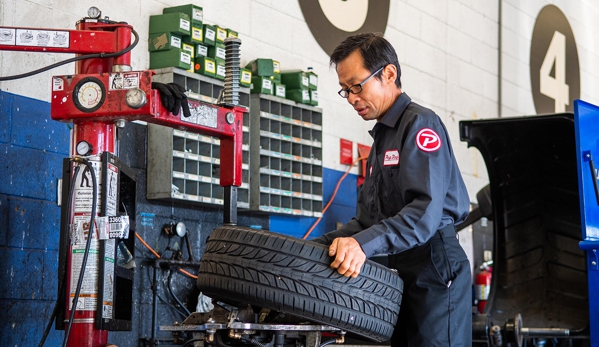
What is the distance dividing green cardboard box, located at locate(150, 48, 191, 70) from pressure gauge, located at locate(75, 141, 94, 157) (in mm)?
1513

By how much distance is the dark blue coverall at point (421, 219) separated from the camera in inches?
84.8

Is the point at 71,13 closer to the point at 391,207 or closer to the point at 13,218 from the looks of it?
the point at 13,218

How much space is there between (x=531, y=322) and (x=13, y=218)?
2.92 metres

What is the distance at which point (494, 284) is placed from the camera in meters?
5.09

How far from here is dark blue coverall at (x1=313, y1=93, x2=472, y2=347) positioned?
215 centimetres

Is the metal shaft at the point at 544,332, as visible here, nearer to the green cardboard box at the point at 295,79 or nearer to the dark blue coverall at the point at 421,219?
the green cardboard box at the point at 295,79

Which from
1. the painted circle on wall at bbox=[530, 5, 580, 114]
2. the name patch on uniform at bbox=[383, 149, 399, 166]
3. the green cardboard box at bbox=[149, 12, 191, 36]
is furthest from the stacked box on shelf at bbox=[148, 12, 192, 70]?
the painted circle on wall at bbox=[530, 5, 580, 114]

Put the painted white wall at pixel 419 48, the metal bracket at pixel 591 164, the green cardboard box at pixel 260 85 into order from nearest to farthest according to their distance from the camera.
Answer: the metal bracket at pixel 591 164 < the painted white wall at pixel 419 48 < the green cardboard box at pixel 260 85

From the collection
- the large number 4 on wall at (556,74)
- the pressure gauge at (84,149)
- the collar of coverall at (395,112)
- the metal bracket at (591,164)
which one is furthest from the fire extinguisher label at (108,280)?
the large number 4 on wall at (556,74)

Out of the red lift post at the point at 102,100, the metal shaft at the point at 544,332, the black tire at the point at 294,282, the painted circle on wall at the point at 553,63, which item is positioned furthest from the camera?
the painted circle on wall at the point at 553,63

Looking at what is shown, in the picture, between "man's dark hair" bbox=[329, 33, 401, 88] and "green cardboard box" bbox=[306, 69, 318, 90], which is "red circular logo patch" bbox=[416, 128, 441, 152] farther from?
"green cardboard box" bbox=[306, 69, 318, 90]

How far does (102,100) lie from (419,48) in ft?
13.7

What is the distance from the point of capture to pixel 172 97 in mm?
2893

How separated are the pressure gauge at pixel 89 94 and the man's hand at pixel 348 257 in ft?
3.86
